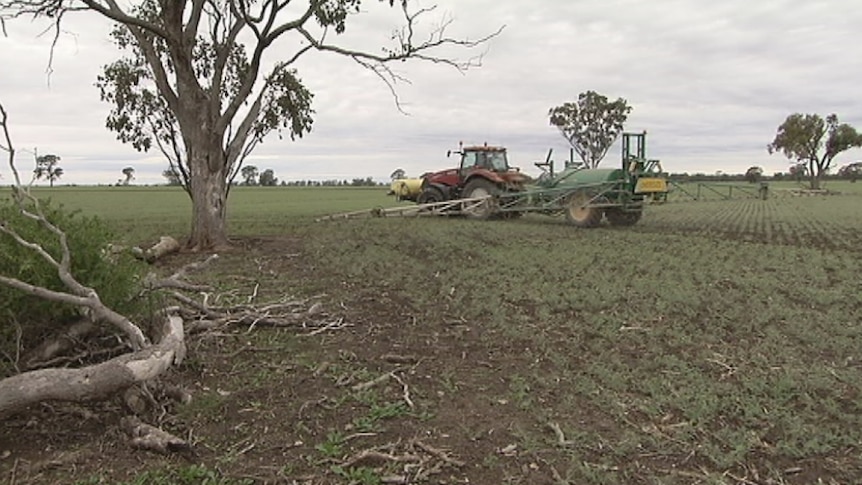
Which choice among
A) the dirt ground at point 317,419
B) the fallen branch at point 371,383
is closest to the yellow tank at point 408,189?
the dirt ground at point 317,419

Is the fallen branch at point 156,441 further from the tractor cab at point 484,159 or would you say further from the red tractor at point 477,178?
the tractor cab at point 484,159

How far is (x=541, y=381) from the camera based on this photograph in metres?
4.63

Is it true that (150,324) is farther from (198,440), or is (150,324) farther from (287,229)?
(287,229)

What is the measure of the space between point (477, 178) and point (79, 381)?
1619 cm

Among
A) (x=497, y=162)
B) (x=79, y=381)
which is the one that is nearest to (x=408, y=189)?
(x=497, y=162)

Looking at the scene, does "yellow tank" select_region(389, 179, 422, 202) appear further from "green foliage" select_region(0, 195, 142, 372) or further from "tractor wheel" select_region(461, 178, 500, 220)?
"green foliage" select_region(0, 195, 142, 372)

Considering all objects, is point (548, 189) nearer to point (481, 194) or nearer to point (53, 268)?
point (481, 194)

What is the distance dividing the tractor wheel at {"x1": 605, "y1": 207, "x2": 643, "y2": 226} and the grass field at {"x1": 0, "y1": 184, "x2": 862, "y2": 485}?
7.38 metres

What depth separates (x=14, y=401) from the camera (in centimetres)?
339

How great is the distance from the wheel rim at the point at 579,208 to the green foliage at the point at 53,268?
42.3 ft

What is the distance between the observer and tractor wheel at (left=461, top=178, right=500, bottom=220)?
18219 mm

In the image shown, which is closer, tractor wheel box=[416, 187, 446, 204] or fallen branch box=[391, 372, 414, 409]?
fallen branch box=[391, 372, 414, 409]

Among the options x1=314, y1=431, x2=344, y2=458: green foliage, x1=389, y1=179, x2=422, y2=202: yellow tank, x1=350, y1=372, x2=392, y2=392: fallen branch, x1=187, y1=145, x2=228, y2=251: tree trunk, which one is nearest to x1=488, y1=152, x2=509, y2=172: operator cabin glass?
x1=389, y1=179, x2=422, y2=202: yellow tank

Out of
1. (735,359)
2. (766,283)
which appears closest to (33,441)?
(735,359)
